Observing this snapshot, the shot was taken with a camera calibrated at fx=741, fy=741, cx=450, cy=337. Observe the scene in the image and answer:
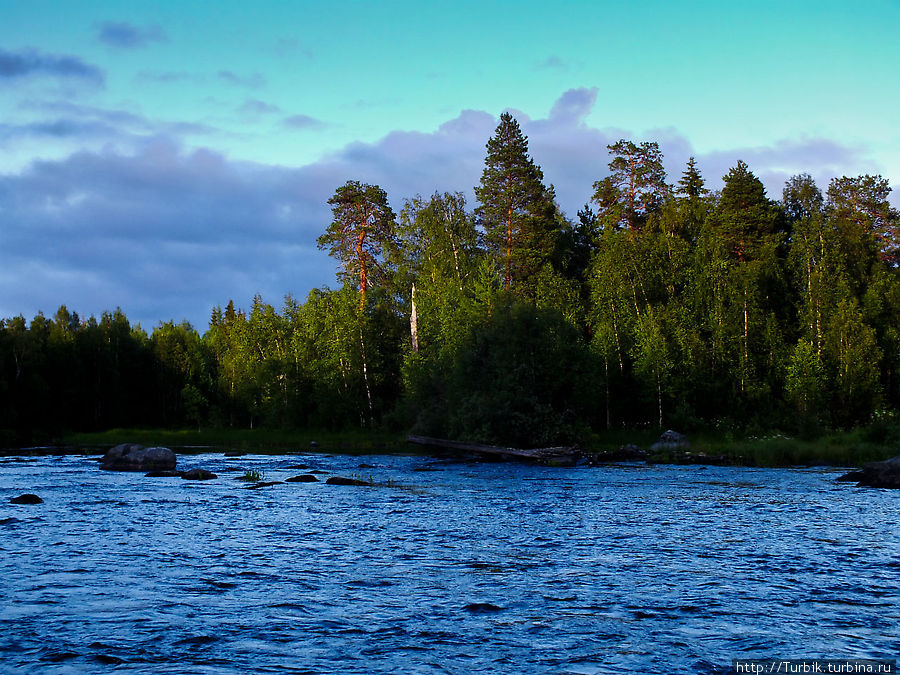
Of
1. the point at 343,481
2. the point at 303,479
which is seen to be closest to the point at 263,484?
the point at 303,479

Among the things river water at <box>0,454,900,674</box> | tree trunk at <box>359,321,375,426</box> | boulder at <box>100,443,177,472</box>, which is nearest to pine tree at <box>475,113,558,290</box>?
tree trunk at <box>359,321,375,426</box>

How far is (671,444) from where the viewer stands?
1838 inches

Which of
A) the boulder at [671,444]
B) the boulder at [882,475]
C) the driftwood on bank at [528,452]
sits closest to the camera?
the boulder at [882,475]

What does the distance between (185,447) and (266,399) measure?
19038mm

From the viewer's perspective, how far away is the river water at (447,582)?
32.2ft

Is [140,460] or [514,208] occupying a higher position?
[514,208]

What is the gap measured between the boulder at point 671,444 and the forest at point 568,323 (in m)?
5.28

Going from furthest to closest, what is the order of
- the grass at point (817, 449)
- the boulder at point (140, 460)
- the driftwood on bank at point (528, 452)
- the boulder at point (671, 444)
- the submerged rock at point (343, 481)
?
Answer: the boulder at point (671, 444) → the driftwood on bank at point (528, 452) → the boulder at point (140, 460) → the grass at point (817, 449) → the submerged rock at point (343, 481)

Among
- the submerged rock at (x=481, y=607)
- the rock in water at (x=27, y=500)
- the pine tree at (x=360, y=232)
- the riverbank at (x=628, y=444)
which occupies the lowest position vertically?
the riverbank at (x=628, y=444)

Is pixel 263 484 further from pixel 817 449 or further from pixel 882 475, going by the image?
pixel 817 449

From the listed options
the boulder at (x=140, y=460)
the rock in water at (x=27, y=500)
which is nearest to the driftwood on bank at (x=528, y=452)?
the boulder at (x=140, y=460)

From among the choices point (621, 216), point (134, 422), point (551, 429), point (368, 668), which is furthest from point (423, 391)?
point (134, 422)

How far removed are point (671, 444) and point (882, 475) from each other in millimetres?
17581

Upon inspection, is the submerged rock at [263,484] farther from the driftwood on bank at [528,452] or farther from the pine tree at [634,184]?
the pine tree at [634,184]
